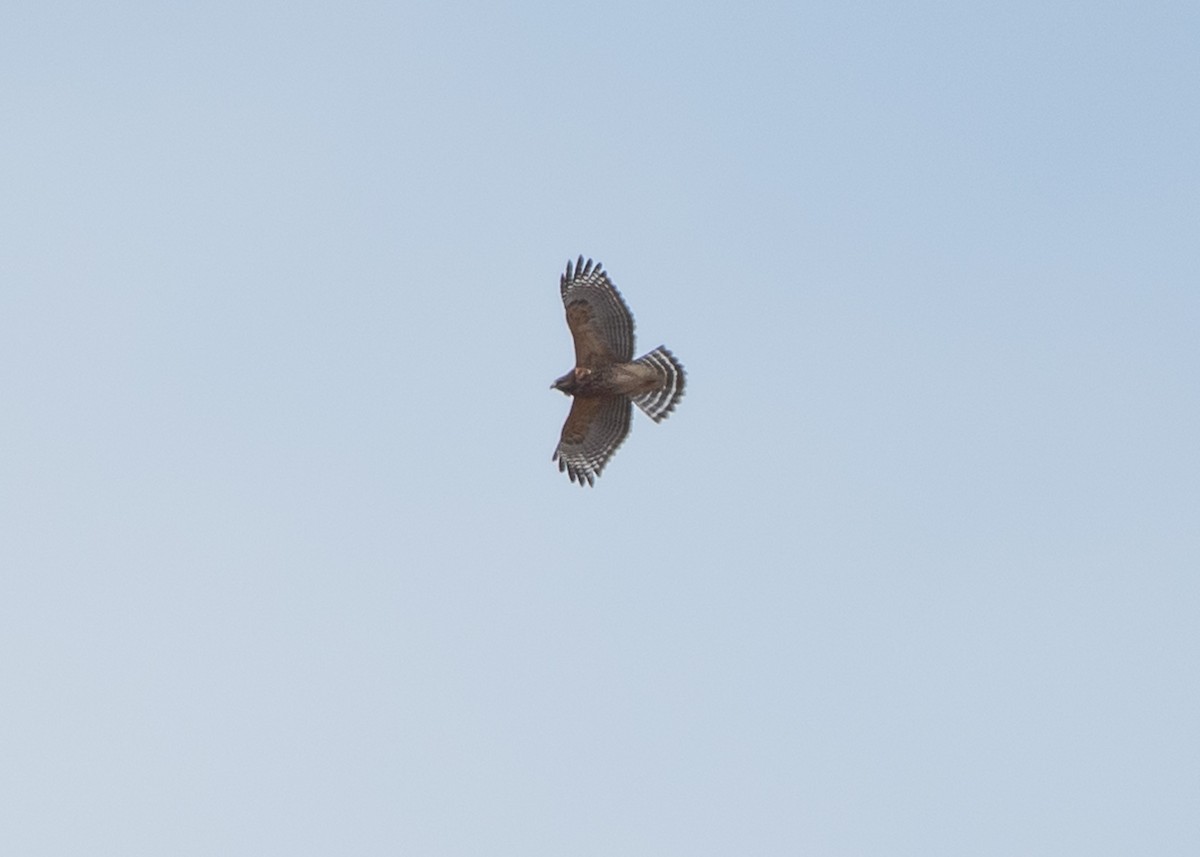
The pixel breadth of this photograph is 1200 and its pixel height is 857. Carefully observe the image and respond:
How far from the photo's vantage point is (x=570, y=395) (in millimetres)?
34625

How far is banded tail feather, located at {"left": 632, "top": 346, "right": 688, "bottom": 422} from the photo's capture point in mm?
34781

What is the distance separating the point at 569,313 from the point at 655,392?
179cm

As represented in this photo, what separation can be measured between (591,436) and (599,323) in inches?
74.0

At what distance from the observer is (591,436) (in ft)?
116

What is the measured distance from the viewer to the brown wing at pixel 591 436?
35.0m

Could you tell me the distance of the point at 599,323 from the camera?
113 feet

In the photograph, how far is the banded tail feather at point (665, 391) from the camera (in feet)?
114

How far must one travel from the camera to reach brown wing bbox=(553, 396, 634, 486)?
35.0 m

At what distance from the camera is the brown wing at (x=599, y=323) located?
113 ft

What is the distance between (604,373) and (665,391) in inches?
40.4

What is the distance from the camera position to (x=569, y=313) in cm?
Answer: 3431

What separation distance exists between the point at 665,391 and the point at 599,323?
1.45 m

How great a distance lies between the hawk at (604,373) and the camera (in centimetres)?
3441

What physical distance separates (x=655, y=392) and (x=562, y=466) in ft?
6.15
